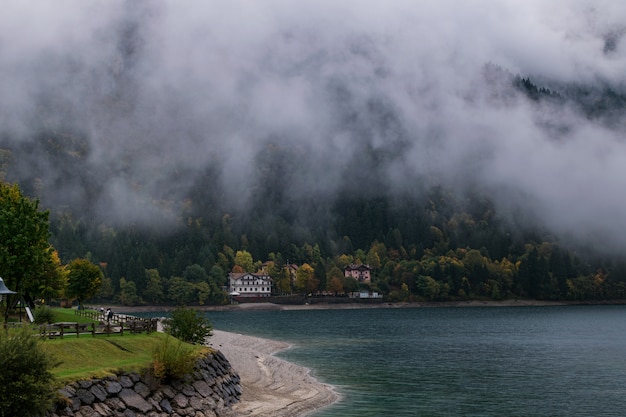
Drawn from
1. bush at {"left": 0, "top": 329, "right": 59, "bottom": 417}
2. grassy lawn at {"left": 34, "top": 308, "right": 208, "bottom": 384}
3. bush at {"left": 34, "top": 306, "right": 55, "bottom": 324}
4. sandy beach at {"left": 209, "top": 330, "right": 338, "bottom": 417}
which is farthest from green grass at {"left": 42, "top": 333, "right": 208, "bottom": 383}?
bush at {"left": 34, "top": 306, "right": 55, "bottom": 324}

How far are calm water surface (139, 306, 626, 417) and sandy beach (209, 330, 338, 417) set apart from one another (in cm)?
188

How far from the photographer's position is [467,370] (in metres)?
75.9

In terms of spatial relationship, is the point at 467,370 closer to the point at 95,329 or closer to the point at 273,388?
the point at 273,388

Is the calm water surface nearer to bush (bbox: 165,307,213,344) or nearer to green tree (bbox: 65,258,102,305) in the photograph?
bush (bbox: 165,307,213,344)

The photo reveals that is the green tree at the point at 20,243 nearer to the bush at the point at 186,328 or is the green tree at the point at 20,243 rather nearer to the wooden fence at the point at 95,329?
the wooden fence at the point at 95,329

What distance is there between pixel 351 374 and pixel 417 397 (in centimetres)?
1410

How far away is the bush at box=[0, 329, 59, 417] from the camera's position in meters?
31.1

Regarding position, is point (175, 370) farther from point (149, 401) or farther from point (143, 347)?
point (143, 347)

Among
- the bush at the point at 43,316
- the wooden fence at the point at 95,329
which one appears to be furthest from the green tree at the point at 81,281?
the wooden fence at the point at 95,329

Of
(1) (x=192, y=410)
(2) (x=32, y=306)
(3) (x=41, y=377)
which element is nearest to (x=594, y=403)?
(1) (x=192, y=410)

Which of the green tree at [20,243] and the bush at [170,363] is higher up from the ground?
the green tree at [20,243]

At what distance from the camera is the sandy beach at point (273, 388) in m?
49.0

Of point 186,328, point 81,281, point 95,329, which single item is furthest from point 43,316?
point 81,281

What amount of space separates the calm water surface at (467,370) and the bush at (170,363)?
11.3 metres
